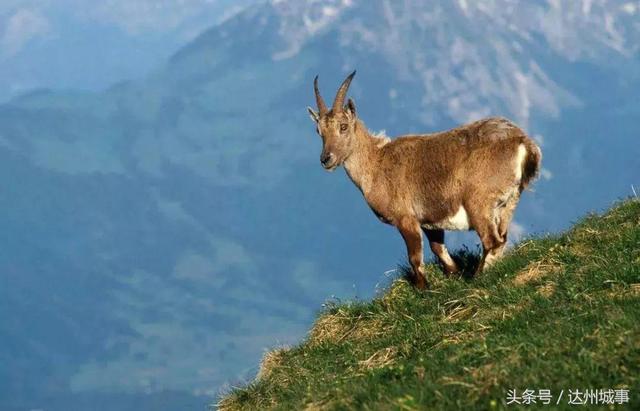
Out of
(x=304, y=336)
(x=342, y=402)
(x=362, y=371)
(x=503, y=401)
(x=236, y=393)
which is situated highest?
(x=304, y=336)

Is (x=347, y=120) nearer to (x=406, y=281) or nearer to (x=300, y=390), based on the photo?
(x=406, y=281)

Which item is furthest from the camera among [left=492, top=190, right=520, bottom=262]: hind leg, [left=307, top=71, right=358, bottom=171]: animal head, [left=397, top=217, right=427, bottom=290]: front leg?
[left=307, top=71, right=358, bottom=171]: animal head

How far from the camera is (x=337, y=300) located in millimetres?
15680

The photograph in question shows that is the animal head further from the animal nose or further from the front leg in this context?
the front leg

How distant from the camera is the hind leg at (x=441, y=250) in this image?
1579cm

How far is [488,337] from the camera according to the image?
34.1 feet

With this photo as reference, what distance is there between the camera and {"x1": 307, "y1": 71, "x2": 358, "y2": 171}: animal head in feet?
55.9

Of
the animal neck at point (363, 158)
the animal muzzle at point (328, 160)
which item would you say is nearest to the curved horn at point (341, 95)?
the animal neck at point (363, 158)

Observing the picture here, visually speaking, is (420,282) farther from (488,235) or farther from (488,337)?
(488,337)

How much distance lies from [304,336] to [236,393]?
5.63 feet

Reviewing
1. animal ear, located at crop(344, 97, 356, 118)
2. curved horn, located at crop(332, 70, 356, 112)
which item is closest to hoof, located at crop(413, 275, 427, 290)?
animal ear, located at crop(344, 97, 356, 118)

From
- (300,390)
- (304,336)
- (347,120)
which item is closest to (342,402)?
(300,390)

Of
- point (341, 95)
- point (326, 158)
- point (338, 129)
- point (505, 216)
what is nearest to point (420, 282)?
point (505, 216)

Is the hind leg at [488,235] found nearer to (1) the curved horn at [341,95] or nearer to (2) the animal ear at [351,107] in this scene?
(2) the animal ear at [351,107]
